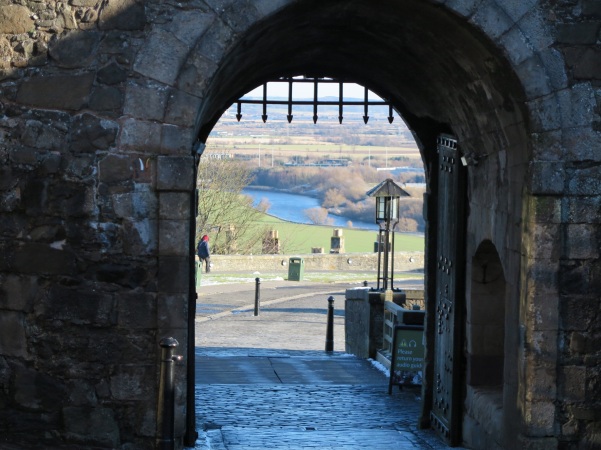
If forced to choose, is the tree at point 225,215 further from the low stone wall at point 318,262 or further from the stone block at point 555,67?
the stone block at point 555,67

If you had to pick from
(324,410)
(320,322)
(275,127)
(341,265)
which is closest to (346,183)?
(275,127)

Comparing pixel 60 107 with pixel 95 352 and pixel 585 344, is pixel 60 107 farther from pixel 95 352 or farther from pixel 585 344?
pixel 585 344

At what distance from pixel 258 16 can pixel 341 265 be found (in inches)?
1428

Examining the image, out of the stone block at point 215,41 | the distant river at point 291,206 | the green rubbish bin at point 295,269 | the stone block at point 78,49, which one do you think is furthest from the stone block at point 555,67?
the distant river at point 291,206

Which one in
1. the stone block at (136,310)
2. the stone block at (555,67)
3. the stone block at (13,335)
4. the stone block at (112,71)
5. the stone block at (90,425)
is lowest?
the stone block at (90,425)

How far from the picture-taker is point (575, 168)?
25.2ft

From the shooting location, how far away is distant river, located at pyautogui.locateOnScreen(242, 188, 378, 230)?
322 feet

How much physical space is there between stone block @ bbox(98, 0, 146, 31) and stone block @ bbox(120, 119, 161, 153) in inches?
23.8

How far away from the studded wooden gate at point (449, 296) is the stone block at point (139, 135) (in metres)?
3.42

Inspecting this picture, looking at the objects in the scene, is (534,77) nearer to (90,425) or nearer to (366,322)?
(90,425)

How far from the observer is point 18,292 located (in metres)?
7.62

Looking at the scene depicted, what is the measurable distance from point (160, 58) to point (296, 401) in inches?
215

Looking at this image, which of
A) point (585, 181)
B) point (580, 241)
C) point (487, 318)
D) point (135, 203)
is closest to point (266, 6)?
point (135, 203)

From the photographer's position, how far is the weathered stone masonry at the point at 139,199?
24.8 feet
